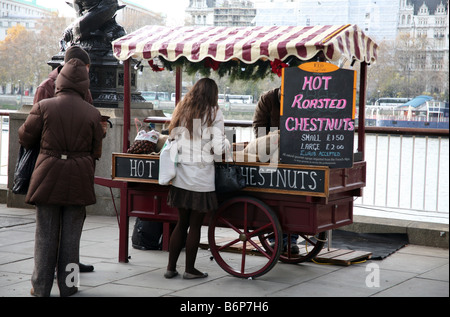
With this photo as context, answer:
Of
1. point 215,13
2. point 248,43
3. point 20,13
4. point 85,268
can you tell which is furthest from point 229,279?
point 20,13

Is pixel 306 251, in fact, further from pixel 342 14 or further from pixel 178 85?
pixel 342 14

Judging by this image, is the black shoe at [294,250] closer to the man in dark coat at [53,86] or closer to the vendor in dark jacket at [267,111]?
the vendor in dark jacket at [267,111]

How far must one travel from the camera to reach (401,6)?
1572 inches

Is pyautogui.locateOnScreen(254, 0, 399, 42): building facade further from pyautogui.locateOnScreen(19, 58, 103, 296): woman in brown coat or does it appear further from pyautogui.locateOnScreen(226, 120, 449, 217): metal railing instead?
pyautogui.locateOnScreen(19, 58, 103, 296): woman in brown coat

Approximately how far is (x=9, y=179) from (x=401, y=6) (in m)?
35.0

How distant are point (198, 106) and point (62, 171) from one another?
51.9 inches

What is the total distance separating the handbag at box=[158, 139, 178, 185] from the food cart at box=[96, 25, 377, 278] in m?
0.51

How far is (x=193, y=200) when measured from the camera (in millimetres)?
5535

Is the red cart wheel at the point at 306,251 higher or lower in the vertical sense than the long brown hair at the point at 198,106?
lower

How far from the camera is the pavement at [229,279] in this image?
17.3 ft

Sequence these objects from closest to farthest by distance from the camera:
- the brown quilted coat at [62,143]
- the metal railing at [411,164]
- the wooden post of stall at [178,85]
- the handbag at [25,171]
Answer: the brown quilted coat at [62,143] → the handbag at [25,171] → the wooden post of stall at [178,85] → the metal railing at [411,164]

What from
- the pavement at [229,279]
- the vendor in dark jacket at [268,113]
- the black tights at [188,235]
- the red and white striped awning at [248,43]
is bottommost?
the pavement at [229,279]

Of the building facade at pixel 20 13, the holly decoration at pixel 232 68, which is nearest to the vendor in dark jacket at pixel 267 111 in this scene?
the holly decoration at pixel 232 68

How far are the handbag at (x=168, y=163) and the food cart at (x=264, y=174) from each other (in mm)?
507
